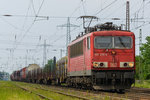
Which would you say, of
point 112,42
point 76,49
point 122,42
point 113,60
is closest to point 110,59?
point 113,60

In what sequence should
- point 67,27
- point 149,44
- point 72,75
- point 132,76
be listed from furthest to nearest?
point 149,44 < point 67,27 < point 72,75 < point 132,76

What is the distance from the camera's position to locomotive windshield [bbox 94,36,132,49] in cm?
1864

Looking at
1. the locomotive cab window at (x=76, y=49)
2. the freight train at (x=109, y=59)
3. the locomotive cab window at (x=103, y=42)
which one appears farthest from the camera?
the locomotive cab window at (x=76, y=49)

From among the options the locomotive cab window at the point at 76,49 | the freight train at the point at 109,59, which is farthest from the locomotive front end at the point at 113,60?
the locomotive cab window at the point at 76,49

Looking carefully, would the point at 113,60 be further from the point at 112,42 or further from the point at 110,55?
the point at 112,42

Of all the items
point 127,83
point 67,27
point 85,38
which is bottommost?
point 127,83

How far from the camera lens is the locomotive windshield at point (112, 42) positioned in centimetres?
1864

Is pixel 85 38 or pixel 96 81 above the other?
pixel 85 38

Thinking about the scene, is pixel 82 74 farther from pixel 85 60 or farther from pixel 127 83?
pixel 127 83

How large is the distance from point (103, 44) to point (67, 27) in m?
21.8

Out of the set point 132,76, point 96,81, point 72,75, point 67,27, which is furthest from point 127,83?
point 67,27

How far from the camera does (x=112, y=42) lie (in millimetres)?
18766

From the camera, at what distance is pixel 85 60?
19.6 m

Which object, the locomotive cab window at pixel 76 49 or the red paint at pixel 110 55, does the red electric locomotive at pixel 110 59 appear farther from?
the locomotive cab window at pixel 76 49
